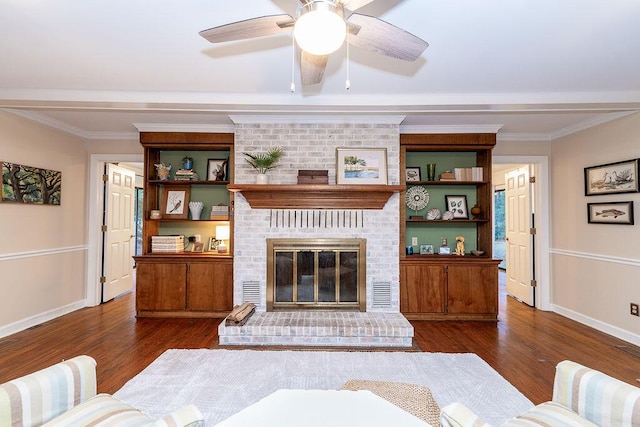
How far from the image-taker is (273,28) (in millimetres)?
1628

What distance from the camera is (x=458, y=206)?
4359 millimetres

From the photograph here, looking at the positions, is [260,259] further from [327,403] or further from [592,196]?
[592,196]

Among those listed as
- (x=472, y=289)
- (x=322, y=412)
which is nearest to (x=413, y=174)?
(x=472, y=289)

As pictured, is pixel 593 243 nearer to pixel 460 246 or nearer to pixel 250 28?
pixel 460 246

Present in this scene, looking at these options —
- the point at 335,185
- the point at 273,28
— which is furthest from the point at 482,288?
the point at 273,28

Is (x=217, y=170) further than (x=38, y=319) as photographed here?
Yes

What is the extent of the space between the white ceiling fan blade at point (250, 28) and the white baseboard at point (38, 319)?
12.4 ft

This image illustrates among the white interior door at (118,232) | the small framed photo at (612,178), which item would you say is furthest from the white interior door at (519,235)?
the white interior door at (118,232)

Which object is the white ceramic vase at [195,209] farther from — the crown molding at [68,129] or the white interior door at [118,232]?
the white interior door at [118,232]

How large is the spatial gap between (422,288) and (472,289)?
60 cm

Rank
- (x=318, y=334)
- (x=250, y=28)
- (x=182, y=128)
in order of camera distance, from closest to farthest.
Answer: (x=250, y=28), (x=318, y=334), (x=182, y=128)

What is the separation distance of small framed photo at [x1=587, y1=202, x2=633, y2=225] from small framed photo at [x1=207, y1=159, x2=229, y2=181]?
172 inches

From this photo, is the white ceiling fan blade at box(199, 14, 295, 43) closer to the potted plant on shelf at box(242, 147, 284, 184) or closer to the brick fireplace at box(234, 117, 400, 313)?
the potted plant on shelf at box(242, 147, 284, 184)

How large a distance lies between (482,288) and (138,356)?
12.3 feet
